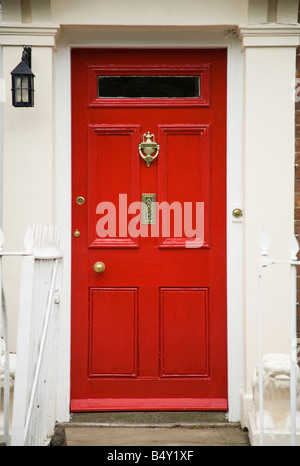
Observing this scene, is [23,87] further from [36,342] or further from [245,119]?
[36,342]

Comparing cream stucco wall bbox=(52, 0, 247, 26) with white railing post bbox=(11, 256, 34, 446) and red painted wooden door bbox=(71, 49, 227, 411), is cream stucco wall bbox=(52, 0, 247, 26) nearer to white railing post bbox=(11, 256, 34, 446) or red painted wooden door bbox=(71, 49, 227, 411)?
red painted wooden door bbox=(71, 49, 227, 411)

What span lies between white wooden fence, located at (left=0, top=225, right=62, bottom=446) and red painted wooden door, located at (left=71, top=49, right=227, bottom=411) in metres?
0.79

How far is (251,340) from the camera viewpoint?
4.38 meters

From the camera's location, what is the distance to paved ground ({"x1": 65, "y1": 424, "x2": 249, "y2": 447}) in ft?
13.4

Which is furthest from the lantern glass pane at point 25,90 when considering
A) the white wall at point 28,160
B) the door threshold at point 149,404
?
the door threshold at point 149,404

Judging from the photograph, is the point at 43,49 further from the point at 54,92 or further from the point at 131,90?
the point at 131,90

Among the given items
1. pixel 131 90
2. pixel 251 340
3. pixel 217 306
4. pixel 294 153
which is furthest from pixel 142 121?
pixel 251 340

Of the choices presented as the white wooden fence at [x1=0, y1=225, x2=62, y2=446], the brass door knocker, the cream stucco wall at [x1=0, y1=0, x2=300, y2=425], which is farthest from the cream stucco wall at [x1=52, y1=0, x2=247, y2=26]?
the white wooden fence at [x1=0, y1=225, x2=62, y2=446]

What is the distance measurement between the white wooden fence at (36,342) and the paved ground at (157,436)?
1.79 ft

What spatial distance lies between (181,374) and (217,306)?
0.53 m

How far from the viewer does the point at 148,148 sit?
15.1 feet

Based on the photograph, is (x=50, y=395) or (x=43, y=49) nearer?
(x=50, y=395)

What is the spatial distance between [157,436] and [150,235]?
1.33 meters

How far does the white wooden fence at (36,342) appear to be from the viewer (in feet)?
9.80
